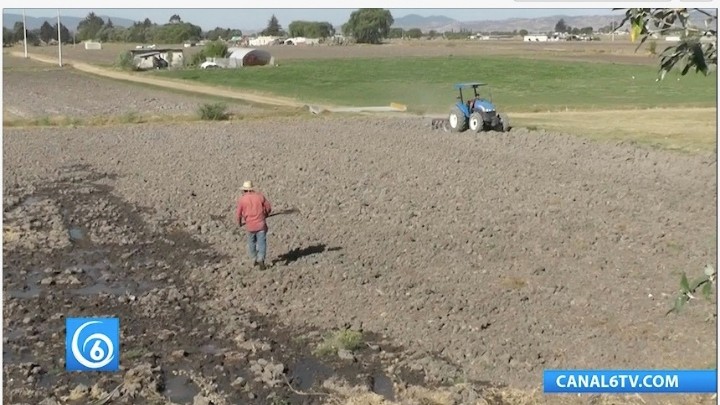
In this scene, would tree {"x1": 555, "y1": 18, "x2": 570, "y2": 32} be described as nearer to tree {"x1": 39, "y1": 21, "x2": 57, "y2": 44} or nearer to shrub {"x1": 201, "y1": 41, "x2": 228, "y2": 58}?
shrub {"x1": 201, "y1": 41, "x2": 228, "y2": 58}

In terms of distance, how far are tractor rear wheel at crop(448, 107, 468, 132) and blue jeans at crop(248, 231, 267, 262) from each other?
26.4 feet

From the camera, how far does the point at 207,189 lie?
11.3m

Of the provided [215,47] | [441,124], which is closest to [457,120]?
[441,124]

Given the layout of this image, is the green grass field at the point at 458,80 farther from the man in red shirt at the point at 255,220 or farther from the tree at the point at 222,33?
the tree at the point at 222,33

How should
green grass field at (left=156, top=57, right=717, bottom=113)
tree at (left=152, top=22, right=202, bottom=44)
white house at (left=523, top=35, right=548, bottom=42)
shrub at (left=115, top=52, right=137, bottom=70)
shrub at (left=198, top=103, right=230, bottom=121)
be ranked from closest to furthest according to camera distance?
tree at (left=152, top=22, right=202, bottom=44) < white house at (left=523, top=35, right=548, bottom=42) < shrub at (left=115, top=52, right=137, bottom=70) < green grass field at (left=156, top=57, right=717, bottom=113) < shrub at (left=198, top=103, right=230, bottom=121)

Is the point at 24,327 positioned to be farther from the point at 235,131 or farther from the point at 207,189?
the point at 235,131

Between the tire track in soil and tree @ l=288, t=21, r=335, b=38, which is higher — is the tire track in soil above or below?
below

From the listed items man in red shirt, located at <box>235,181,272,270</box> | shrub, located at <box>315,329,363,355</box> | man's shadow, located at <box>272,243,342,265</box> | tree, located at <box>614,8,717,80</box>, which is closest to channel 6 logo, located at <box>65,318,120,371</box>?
shrub, located at <box>315,329,363,355</box>

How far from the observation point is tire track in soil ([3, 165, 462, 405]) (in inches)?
216

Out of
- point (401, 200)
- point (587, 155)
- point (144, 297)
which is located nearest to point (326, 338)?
point (144, 297)

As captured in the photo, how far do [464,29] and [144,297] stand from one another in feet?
14.1

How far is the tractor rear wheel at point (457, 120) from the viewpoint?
15.6m

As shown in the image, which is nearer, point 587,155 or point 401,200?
point 401,200

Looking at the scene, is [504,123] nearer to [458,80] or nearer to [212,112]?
[458,80]
